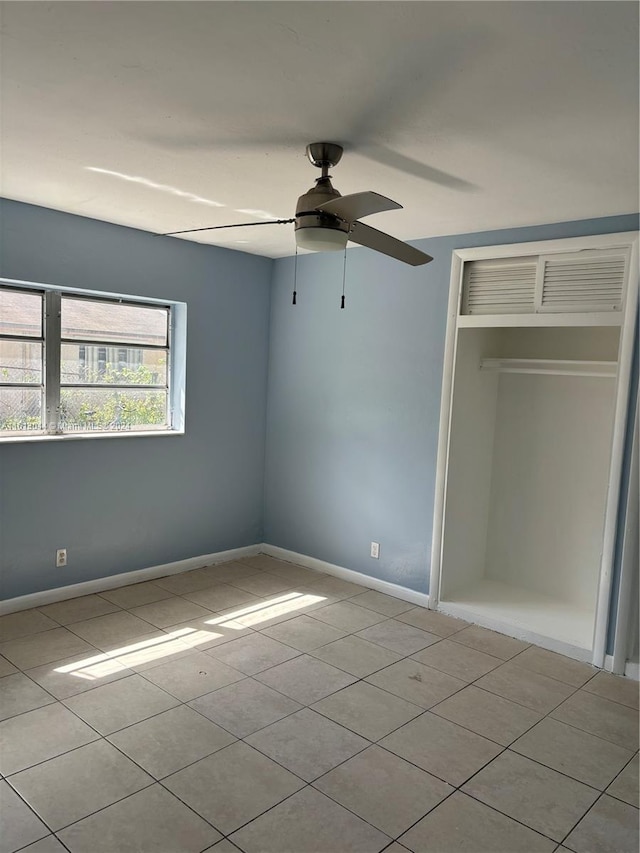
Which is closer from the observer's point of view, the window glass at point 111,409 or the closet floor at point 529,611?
the closet floor at point 529,611

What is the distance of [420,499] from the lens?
436 centimetres

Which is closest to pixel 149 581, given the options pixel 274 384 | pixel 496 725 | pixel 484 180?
pixel 274 384

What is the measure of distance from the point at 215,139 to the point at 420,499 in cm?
271

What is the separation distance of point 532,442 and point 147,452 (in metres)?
2.78

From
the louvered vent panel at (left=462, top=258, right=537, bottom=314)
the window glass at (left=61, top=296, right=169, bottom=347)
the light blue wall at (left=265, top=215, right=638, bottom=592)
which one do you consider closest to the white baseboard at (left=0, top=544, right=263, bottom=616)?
the light blue wall at (left=265, top=215, right=638, bottom=592)

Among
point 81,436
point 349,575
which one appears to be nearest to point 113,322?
point 81,436

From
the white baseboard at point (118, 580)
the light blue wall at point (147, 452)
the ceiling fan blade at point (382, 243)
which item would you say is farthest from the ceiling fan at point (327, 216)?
the white baseboard at point (118, 580)

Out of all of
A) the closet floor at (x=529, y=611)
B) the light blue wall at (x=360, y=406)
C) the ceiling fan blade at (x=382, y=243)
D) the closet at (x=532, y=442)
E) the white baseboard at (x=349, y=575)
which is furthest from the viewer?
the white baseboard at (x=349, y=575)

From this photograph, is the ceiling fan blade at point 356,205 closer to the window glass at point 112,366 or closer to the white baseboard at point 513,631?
the window glass at point 112,366

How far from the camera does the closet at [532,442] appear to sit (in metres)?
3.62

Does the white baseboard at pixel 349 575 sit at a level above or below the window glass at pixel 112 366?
below

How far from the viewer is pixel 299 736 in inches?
107

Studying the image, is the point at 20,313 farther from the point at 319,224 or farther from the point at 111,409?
the point at 319,224

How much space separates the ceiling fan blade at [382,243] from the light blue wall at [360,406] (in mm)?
1257
